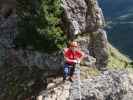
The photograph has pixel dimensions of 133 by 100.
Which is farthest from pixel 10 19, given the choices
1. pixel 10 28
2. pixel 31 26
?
pixel 31 26

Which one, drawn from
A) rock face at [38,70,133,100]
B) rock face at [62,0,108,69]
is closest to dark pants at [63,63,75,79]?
rock face at [38,70,133,100]

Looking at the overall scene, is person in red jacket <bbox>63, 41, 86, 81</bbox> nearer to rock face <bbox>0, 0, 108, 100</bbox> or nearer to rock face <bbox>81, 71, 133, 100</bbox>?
rock face <bbox>0, 0, 108, 100</bbox>

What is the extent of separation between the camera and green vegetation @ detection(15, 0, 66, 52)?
28.1 meters

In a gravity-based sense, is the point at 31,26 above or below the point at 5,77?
above

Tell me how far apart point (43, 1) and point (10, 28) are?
3706 mm

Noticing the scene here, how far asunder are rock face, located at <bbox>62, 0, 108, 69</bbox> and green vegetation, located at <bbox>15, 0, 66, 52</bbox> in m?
1.27

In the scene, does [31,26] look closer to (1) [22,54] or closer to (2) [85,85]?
(1) [22,54]

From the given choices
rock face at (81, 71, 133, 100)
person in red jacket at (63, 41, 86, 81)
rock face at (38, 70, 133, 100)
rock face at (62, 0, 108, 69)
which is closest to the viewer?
person in red jacket at (63, 41, 86, 81)

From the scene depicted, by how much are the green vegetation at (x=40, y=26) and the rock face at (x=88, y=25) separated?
49.9 inches

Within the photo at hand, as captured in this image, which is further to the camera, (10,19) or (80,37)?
(80,37)

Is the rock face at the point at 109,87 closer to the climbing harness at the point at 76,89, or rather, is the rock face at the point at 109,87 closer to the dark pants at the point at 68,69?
the climbing harness at the point at 76,89

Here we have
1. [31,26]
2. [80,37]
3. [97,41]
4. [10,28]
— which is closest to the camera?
[31,26]

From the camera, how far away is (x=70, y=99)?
29016 mm

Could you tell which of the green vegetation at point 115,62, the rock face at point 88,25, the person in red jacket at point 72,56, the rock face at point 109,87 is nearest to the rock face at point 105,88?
the rock face at point 109,87
